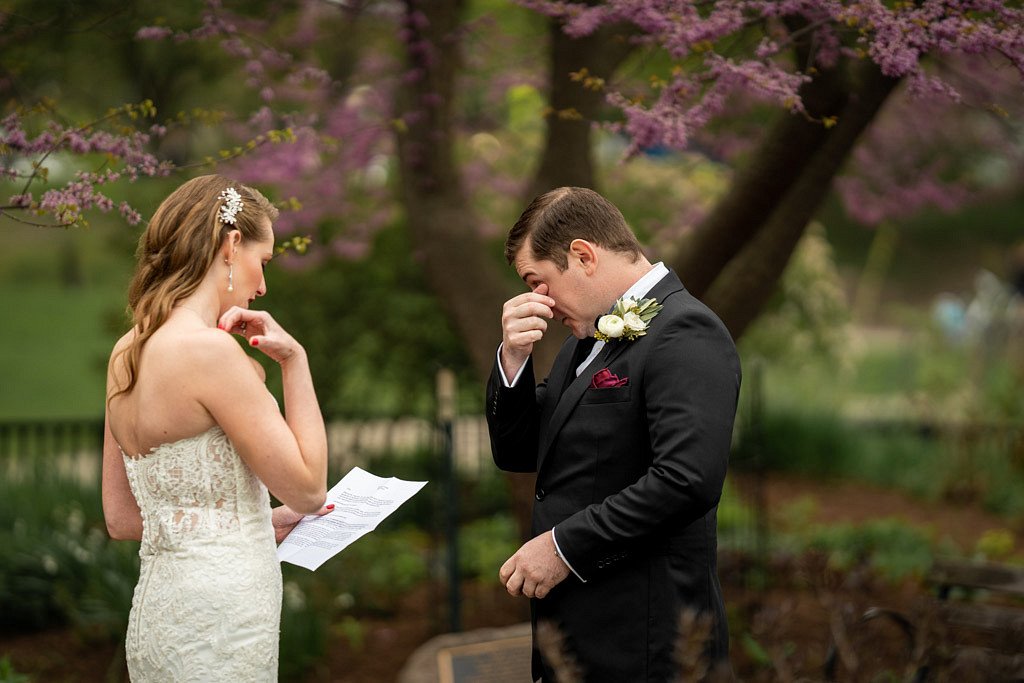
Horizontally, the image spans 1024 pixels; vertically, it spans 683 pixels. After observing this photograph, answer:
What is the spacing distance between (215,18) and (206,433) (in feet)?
8.43

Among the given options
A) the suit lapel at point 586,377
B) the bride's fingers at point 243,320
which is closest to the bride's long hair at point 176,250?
the bride's fingers at point 243,320

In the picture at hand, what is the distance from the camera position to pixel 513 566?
9.02 feet

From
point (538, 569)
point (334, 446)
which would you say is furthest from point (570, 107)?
point (334, 446)

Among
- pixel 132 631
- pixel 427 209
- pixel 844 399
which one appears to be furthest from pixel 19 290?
pixel 132 631

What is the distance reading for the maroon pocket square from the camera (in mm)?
2742

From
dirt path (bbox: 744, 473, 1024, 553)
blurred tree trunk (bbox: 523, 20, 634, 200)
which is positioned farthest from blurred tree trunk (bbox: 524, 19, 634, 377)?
dirt path (bbox: 744, 473, 1024, 553)

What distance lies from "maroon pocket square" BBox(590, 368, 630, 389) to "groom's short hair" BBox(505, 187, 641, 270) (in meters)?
0.31

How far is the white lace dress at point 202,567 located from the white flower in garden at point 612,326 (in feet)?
3.29

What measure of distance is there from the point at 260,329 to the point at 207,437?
306 mm

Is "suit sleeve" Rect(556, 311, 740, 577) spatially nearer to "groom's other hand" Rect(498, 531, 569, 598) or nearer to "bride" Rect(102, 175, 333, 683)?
"groom's other hand" Rect(498, 531, 569, 598)

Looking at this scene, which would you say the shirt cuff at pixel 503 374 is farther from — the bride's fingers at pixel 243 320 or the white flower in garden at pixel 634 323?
the bride's fingers at pixel 243 320

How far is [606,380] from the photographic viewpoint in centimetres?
277

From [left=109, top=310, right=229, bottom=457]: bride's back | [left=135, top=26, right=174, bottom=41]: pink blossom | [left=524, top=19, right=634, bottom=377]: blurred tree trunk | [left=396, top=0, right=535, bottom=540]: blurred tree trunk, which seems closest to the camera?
[left=109, top=310, right=229, bottom=457]: bride's back

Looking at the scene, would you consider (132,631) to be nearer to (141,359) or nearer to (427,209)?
(141,359)
